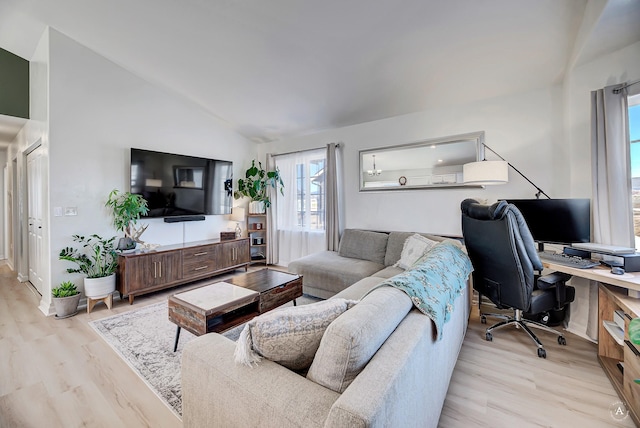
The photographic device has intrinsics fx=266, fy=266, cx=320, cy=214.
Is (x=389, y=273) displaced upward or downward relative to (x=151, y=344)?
upward

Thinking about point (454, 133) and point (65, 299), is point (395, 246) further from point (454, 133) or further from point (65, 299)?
point (65, 299)

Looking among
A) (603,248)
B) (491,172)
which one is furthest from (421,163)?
(603,248)

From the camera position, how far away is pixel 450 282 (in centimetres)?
158

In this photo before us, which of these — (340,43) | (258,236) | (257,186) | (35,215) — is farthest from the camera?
(258,236)

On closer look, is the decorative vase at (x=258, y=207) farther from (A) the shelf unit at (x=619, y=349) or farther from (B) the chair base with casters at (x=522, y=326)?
(A) the shelf unit at (x=619, y=349)

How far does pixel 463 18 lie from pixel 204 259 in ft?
13.3

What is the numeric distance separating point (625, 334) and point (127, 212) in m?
4.76

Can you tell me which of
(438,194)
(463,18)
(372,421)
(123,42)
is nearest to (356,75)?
(463,18)

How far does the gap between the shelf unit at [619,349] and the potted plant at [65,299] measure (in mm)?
4543

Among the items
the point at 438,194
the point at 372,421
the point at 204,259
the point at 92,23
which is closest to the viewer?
the point at 372,421

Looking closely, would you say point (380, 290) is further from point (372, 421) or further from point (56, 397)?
point (56, 397)

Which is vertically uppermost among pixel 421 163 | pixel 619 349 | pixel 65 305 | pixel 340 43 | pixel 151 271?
pixel 340 43

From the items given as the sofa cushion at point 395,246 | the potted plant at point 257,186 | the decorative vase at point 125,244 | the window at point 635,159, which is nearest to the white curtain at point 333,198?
the sofa cushion at point 395,246

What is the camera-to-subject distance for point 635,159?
2156mm
